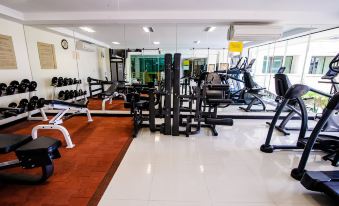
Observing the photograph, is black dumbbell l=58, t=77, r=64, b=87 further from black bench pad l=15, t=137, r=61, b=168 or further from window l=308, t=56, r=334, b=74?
window l=308, t=56, r=334, b=74

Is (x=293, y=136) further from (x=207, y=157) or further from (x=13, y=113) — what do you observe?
(x=13, y=113)

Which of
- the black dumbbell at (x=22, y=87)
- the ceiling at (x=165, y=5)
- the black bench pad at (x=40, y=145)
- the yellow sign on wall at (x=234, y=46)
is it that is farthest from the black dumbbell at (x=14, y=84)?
the yellow sign on wall at (x=234, y=46)

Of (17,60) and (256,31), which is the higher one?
(256,31)

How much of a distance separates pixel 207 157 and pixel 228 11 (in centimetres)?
293

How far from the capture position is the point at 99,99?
221 inches

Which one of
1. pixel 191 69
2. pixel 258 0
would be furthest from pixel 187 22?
pixel 191 69

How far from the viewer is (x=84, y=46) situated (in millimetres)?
4852

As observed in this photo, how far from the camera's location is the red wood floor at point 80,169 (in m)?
1.66

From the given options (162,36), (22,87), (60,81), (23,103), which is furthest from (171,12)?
(23,103)

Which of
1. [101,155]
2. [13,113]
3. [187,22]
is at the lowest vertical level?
[101,155]

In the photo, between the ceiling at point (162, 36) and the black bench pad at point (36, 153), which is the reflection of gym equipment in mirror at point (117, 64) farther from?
the black bench pad at point (36, 153)

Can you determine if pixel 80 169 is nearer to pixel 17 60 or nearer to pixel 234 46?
pixel 17 60

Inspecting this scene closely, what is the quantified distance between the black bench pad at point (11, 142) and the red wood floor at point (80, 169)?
18.5 inches

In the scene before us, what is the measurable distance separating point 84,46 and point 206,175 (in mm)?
4783
